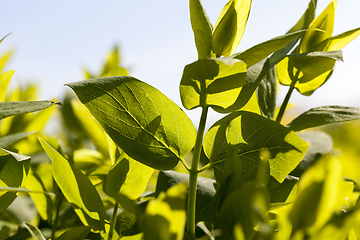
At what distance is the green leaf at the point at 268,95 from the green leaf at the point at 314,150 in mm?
80

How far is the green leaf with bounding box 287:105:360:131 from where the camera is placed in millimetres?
372

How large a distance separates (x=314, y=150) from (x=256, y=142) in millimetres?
207

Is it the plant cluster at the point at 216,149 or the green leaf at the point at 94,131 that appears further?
the green leaf at the point at 94,131

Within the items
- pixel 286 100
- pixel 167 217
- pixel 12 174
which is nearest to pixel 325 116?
pixel 286 100

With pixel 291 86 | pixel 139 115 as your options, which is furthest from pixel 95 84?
pixel 291 86

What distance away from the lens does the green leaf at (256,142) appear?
0.30 metres

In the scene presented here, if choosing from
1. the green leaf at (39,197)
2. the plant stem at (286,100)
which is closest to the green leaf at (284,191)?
the plant stem at (286,100)

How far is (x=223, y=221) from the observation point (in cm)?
22

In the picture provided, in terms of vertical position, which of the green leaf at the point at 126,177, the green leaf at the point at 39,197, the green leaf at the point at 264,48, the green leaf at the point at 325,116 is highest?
the green leaf at the point at 264,48

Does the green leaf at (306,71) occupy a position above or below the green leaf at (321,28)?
below

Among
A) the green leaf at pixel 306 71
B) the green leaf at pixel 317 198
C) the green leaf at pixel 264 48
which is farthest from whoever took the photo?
the green leaf at pixel 306 71

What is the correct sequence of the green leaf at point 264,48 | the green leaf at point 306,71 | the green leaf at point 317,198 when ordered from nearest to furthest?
the green leaf at point 317,198, the green leaf at point 264,48, the green leaf at point 306,71

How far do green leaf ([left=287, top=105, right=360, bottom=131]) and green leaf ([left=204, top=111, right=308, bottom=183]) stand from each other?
11cm

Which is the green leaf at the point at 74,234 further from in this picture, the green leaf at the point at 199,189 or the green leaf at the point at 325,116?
the green leaf at the point at 325,116
